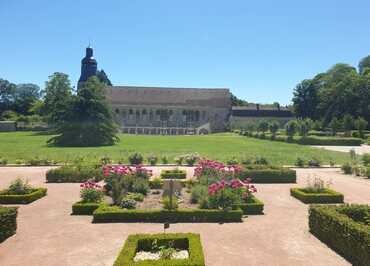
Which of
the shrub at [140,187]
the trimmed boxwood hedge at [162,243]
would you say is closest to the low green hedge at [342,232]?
the trimmed boxwood hedge at [162,243]

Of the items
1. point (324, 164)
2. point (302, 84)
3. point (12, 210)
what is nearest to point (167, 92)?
point (302, 84)

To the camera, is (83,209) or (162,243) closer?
(162,243)

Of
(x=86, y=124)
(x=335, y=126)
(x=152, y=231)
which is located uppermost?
(x=335, y=126)

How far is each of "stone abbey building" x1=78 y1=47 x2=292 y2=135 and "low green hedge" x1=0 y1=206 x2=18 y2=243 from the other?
73.3m

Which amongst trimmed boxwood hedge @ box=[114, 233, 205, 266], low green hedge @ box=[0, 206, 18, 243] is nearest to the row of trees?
trimmed boxwood hedge @ box=[114, 233, 205, 266]

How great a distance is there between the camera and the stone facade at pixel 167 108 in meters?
85.5

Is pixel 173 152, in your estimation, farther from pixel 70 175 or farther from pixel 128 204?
pixel 128 204

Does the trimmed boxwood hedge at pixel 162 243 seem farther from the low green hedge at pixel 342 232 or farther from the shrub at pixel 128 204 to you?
the shrub at pixel 128 204

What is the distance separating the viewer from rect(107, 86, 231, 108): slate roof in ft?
284

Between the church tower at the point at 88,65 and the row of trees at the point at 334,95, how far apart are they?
151 ft

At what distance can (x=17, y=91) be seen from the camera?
10494 cm

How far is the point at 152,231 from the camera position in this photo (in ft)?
33.9

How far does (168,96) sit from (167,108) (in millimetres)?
3550

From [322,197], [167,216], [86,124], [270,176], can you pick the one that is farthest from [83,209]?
[86,124]
